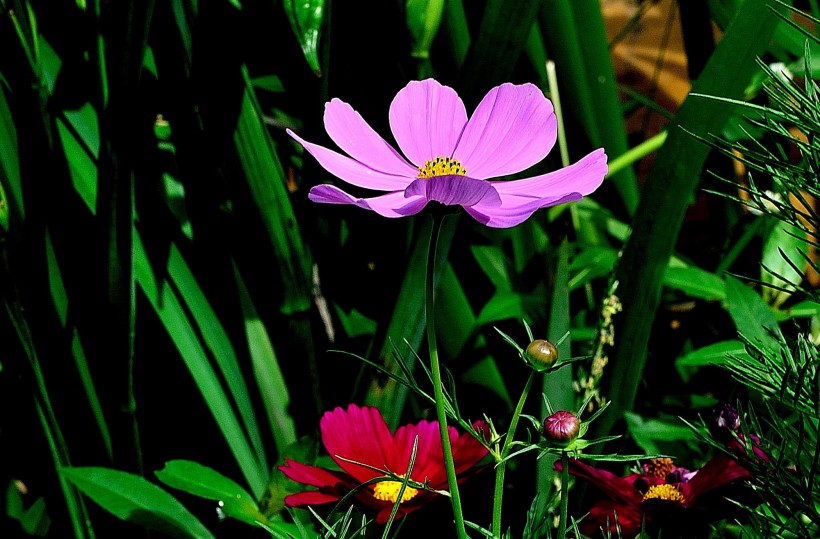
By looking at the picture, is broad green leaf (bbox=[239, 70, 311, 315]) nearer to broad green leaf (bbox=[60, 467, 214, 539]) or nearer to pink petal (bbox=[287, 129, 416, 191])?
broad green leaf (bbox=[60, 467, 214, 539])

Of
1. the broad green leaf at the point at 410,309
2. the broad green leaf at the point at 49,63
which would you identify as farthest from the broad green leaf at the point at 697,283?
the broad green leaf at the point at 49,63

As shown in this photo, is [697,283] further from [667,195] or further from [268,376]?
[268,376]

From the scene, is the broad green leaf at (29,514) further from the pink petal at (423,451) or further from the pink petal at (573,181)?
the pink petal at (573,181)

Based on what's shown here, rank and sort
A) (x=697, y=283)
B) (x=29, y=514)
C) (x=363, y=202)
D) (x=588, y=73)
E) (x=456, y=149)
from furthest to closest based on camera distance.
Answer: (x=588, y=73)
(x=29, y=514)
(x=697, y=283)
(x=456, y=149)
(x=363, y=202)

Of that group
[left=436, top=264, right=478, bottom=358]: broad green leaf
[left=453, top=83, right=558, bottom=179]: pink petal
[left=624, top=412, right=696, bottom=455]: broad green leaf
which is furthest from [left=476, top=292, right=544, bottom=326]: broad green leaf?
[left=453, top=83, right=558, bottom=179]: pink petal

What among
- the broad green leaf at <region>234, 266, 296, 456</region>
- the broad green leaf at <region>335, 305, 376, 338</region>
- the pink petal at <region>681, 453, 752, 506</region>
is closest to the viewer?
the pink petal at <region>681, 453, 752, 506</region>

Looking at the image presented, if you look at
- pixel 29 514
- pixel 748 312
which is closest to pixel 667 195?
pixel 748 312
